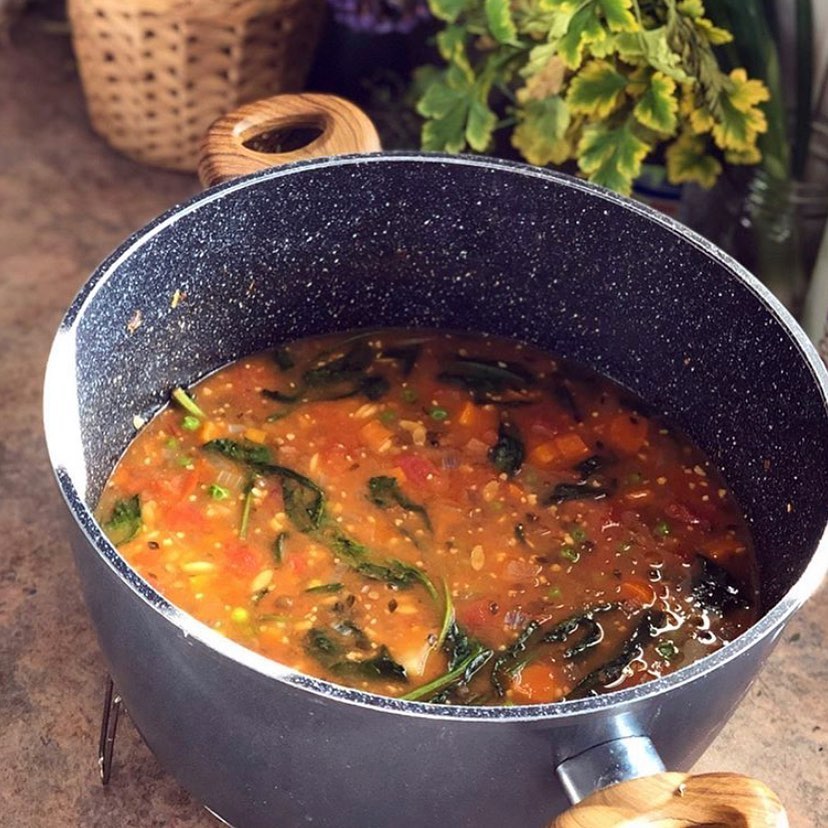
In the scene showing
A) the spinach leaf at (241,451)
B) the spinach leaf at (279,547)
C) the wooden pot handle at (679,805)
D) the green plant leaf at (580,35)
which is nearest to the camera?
the wooden pot handle at (679,805)

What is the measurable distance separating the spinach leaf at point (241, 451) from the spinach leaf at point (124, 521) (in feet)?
0.31

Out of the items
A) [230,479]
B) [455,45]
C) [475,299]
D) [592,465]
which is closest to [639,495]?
[592,465]

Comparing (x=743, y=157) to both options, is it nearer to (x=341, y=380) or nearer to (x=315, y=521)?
(x=341, y=380)

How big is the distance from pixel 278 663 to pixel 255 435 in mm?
421

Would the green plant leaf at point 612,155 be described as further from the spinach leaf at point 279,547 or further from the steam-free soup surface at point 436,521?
the spinach leaf at point 279,547

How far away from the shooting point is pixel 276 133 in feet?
4.55

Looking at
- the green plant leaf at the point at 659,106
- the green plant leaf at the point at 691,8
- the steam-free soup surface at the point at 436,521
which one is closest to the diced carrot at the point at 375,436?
the steam-free soup surface at the point at 436,521

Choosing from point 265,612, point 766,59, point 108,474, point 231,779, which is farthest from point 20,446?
point 766,59

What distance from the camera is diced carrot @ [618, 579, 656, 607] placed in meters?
1.19

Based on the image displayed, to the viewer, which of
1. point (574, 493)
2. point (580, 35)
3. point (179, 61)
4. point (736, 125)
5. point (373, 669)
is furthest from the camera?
point (179, 61)

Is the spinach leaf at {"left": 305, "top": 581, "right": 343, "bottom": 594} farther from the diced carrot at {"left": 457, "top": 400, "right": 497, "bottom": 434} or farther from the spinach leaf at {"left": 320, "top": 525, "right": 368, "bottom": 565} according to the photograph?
the diced carrot at {"left": 457, "top": 400, "right": 497, "bottom": 434}

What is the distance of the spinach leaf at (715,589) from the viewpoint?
3.97 ft

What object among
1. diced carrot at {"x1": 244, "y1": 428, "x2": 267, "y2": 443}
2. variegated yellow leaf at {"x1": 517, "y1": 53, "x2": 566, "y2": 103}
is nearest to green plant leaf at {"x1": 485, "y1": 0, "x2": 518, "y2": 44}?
variegated yellow leaf at {"x1": 517, "y1": 53, "x2": 566, "y2": 103}

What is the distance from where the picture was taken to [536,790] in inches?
35.6
